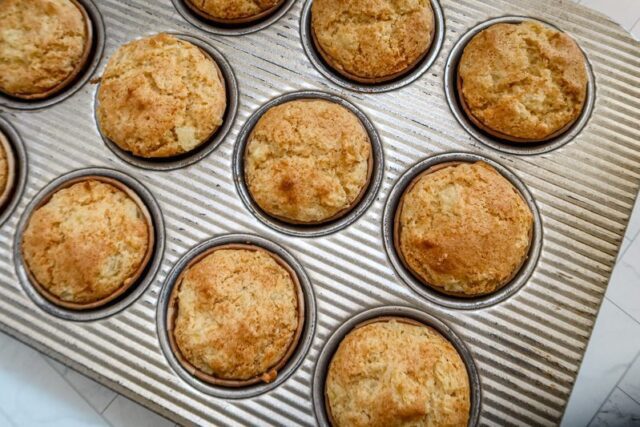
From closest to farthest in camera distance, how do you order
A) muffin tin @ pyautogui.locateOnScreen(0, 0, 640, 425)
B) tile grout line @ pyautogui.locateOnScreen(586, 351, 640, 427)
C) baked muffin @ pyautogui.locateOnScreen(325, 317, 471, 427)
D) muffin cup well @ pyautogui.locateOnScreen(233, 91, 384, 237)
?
baked muffin @ pyautogui.locateOnScreen(325, 317, 471, 427) < muffin tin @ pyautogui.locateOnScreen(0, 0, 640, 425) < muffin cup well @ pyautogui.locateOnScreen(233, 91, 384, 237) < tile grout line @ pyautogui.locateOnScreen(586, 351, 640, 427)

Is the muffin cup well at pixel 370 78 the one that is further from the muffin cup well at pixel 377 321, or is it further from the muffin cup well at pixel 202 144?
the muffin cup well at pixel 377 321

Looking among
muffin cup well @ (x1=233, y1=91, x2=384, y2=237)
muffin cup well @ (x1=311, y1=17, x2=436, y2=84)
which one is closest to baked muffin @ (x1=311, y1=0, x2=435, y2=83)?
muffin cup well @ (x1=311, y1=17, x2=436, y2=84)

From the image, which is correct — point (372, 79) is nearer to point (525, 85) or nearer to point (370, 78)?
point (370, 78)

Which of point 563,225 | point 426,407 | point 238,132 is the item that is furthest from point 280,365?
point 563,225

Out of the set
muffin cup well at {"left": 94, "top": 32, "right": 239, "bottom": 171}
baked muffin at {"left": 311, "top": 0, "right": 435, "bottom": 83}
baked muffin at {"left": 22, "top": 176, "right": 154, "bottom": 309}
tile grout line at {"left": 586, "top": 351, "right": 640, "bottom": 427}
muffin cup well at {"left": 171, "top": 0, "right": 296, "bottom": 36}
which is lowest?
tile grout line at {"left": 586, "top": 351, "right": 640, "bottom": 427}

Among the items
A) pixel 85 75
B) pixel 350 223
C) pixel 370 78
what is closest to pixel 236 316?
pixel 350 223

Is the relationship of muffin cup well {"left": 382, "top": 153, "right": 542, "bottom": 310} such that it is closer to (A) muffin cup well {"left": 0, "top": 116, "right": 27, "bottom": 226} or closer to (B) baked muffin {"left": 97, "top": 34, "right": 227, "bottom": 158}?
(B) baked muffin {"left": 97, "top": 34, "right": 227, "bottom": 158}

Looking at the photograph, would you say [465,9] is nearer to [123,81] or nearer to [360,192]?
[360,192]
